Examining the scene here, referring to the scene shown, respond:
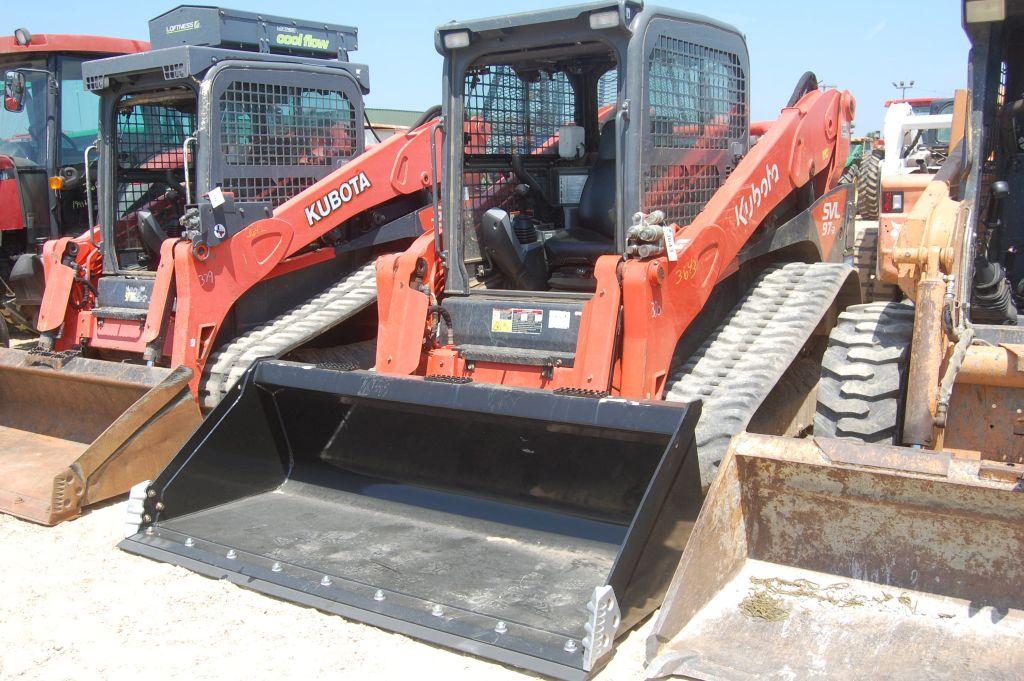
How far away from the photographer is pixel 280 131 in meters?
6.64

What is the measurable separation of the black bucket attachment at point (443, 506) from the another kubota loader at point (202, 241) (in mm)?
654

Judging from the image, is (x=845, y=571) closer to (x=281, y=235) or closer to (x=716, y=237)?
(x=716, y=237)

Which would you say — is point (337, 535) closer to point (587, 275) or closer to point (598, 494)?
point (598, 494)

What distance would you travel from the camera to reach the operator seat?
5.06 m

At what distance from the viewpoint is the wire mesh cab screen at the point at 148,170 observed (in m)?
7.24

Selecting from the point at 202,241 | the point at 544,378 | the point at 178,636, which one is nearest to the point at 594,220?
the point at 544,378

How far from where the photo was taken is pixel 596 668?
2.96 metres

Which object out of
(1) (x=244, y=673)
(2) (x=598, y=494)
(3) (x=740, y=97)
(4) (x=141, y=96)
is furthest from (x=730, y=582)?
(4) (x=141, y=96)

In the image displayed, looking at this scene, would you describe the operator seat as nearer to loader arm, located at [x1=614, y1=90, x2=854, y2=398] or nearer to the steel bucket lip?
loader arm, located at [x1=614, y1=90, x2=854, y2=398]

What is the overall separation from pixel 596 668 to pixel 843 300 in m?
2.96

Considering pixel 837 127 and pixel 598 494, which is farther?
pixel 837 127

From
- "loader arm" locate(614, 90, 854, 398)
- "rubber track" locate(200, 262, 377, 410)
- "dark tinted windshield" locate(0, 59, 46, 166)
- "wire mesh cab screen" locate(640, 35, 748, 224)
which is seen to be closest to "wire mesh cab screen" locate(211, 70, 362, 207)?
"rubber track" locate(200, 262, 377, 410)

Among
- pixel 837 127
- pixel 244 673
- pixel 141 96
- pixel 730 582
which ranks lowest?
pixel 244 673

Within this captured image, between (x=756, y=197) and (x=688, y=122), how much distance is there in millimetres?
491
